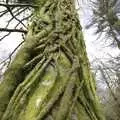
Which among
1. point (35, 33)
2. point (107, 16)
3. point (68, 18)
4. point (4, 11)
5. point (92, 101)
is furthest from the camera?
point (107, 16)

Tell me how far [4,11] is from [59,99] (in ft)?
7.18

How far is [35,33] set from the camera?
1.97 m

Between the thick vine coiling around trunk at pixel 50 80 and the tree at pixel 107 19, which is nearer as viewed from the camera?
the thick vine coiling around trunk at pixel 50 80

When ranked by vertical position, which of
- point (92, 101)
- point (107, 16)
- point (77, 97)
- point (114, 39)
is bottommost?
point (114, 39)

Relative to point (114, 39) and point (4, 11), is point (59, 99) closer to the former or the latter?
point (4, 11)

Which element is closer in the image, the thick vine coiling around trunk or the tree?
the thick vine coiling around trunk

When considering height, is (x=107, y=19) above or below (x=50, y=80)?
below

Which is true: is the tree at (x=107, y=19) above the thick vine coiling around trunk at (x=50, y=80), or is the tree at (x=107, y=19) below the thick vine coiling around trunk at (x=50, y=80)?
below

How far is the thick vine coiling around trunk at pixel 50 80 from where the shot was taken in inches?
50.1

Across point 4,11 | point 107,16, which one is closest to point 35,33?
point 4,11

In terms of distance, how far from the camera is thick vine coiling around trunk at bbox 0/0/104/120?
1272 mm

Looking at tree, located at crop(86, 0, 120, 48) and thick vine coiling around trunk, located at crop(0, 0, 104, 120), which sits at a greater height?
thick vine coiling around trunk, located at crop(0, 0, 104, 120)

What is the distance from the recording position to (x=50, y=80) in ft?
4.70

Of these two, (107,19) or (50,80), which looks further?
(107,19)
